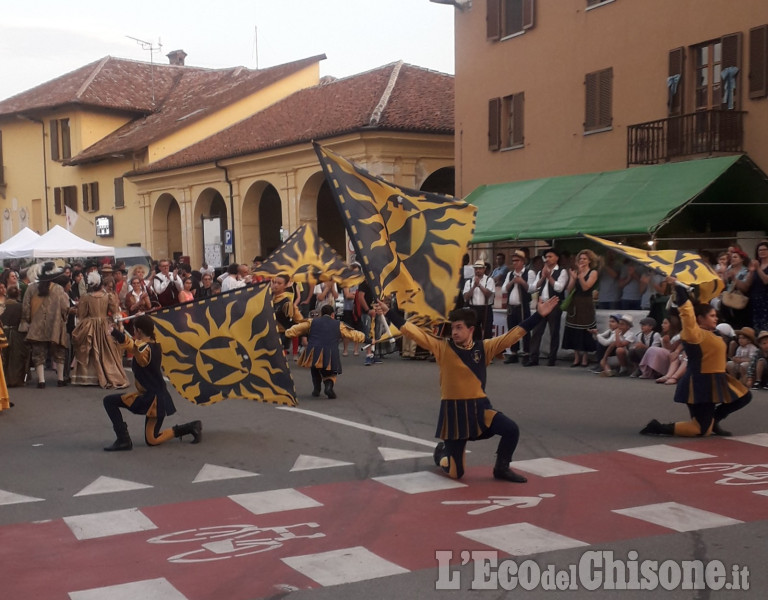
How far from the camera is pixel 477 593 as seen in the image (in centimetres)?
555

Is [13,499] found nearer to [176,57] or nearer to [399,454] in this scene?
[399,454]

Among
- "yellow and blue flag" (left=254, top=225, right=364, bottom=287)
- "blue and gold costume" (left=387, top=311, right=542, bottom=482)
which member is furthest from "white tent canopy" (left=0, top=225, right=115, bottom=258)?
"blue and gold costume" (left=387, top=311, right=542, bottom=482)

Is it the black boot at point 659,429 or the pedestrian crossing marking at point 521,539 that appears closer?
the pedestrian crossing marking at point 521,539

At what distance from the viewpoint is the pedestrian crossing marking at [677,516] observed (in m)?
6.82

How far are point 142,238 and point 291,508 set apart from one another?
40.3 m

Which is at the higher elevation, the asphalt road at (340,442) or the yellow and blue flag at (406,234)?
the yellow and blue flag at (406,234)

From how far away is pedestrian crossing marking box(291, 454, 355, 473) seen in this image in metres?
9.17

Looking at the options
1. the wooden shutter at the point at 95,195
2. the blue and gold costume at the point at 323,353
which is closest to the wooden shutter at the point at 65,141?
the wooden shutter at the point at 95,195

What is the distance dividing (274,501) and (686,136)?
1548cm

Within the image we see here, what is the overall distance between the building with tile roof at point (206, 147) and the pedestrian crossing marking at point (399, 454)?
2279 cm

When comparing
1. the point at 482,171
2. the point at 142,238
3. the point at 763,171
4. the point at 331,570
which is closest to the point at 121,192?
the point at 142,238

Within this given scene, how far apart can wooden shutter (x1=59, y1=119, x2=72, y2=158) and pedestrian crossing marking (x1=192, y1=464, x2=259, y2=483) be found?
43774 mm

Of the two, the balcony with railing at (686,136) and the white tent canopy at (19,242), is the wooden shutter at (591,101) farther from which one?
the white tent canopy at (19,242)

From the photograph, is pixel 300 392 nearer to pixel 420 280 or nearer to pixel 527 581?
pixel 420 280
